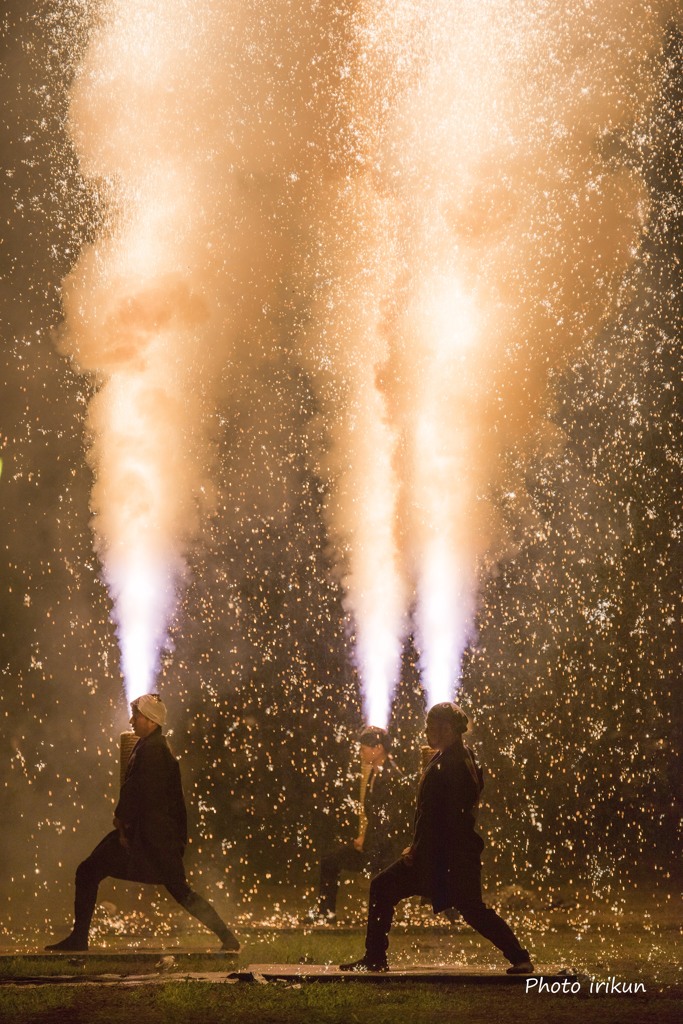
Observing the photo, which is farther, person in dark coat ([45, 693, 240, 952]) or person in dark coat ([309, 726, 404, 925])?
person in dark coat ([309, 726, 404, 925])

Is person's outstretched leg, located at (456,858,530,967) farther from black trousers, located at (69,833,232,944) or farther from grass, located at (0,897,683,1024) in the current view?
black trousers, located at (69,833,232,944)

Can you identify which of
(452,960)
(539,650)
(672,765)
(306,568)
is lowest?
(452,960)

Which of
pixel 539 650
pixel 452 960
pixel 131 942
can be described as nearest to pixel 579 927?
pixel 452 960

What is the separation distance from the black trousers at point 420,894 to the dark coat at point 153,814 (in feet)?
4.46

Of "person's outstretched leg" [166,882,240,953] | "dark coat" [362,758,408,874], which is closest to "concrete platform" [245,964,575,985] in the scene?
"person's outstretched leg" [166,882,240,953]

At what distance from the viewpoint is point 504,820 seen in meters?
13.0

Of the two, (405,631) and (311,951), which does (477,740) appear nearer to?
(405,631)

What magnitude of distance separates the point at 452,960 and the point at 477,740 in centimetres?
702

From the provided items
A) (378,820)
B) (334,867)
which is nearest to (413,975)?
(378,820)

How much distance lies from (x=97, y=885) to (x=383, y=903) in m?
1.81

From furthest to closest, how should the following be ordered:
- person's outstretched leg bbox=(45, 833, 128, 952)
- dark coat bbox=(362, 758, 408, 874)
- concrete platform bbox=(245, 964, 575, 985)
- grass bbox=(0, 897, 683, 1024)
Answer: dark coat bbox=(362, 758, 408, 874) → person's outstretched leg bbox=(45, 833, 128, 952) → concrete platform bbox=(245, 964, 575, 985) → grass bbox=(0, 897, 683, 1024)

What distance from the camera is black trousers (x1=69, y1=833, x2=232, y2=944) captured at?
21.3 feet

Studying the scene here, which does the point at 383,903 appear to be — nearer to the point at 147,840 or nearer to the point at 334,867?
the point at 147,840

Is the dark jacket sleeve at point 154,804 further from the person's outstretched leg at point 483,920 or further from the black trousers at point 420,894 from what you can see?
the person's outstretched leg at point 483,920
